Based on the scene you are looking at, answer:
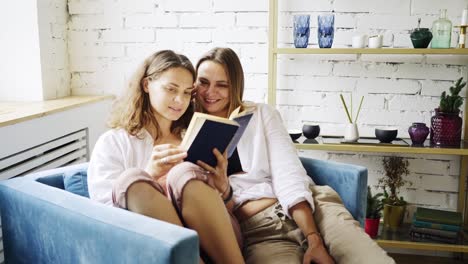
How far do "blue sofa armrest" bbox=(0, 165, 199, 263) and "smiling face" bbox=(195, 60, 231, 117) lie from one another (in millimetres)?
582

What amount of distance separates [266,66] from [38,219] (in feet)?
4.88

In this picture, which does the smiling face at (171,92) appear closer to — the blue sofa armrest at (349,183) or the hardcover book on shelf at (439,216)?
the blue sofa armrest at (349,183)

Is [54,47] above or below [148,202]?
above

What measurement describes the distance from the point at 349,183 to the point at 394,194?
807 mm

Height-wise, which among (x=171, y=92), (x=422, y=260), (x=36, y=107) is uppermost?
(x=171, y=92)

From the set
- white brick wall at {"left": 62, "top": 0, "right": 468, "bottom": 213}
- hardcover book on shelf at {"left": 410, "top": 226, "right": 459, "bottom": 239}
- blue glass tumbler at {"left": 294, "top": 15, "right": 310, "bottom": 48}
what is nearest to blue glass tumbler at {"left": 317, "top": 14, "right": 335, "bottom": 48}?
blue glass tumbler at {"left": 294, "top": 15, "right": 310, "bottom": 48}

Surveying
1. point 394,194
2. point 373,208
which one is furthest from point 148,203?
point 394,194

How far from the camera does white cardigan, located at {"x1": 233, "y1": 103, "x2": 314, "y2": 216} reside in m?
1.56

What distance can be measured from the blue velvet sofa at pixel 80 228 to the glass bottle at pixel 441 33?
91 cm

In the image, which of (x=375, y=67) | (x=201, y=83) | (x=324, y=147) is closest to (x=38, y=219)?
(x=201, y=83)

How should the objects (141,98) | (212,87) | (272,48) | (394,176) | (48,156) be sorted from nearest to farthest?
(141,98) < (212,87) < (48,156) < (272,48) < (394,176)

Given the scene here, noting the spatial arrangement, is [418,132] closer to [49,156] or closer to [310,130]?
[310,130]

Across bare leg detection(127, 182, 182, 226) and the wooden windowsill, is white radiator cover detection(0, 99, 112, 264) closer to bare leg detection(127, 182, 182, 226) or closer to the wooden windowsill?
the wooden windowsill

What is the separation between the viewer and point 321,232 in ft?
4.75
